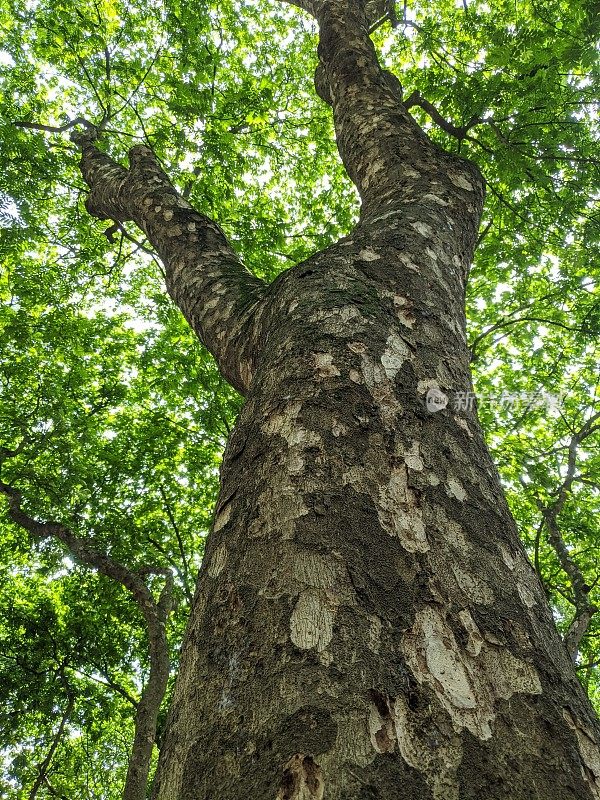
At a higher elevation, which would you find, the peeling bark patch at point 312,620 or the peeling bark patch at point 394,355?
the peeling bark patch at point 394,355

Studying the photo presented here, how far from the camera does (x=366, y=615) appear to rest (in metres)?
0.87

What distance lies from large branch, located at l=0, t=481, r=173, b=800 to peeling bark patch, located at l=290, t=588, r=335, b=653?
6817mm

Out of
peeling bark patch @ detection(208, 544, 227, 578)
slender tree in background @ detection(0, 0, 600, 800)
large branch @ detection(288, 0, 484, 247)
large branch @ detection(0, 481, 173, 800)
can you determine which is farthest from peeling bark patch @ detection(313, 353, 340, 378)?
large branch @ detection(0, 481, 173, 800)

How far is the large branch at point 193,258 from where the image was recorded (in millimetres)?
2539

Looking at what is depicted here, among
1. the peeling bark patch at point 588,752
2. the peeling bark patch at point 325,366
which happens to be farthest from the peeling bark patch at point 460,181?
the peeling bark patch at point 588,752

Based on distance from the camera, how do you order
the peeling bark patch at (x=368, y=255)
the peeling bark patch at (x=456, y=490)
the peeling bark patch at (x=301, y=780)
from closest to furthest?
the peeling bark patch at (x=301, y=780)
the peeling bark patch at (x=456, y=490)
the peeling bark patch at (x=368, y=255)

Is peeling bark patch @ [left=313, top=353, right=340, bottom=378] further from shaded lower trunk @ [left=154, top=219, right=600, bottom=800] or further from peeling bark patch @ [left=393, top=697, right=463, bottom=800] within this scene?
peeling bark patch @ [left=393, top=697, right=463, bottom=800]

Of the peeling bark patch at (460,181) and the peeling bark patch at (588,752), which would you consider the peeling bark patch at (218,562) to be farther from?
the peeling bark patch at (460,181)

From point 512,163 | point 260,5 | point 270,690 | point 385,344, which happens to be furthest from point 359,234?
point 260,5

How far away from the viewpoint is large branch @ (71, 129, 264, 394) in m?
2.54

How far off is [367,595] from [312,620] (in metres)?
0.11

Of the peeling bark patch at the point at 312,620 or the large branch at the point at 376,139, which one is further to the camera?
the large branch at the point at 376,139

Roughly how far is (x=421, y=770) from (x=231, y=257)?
A: 293cm

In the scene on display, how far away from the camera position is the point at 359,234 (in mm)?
2094
